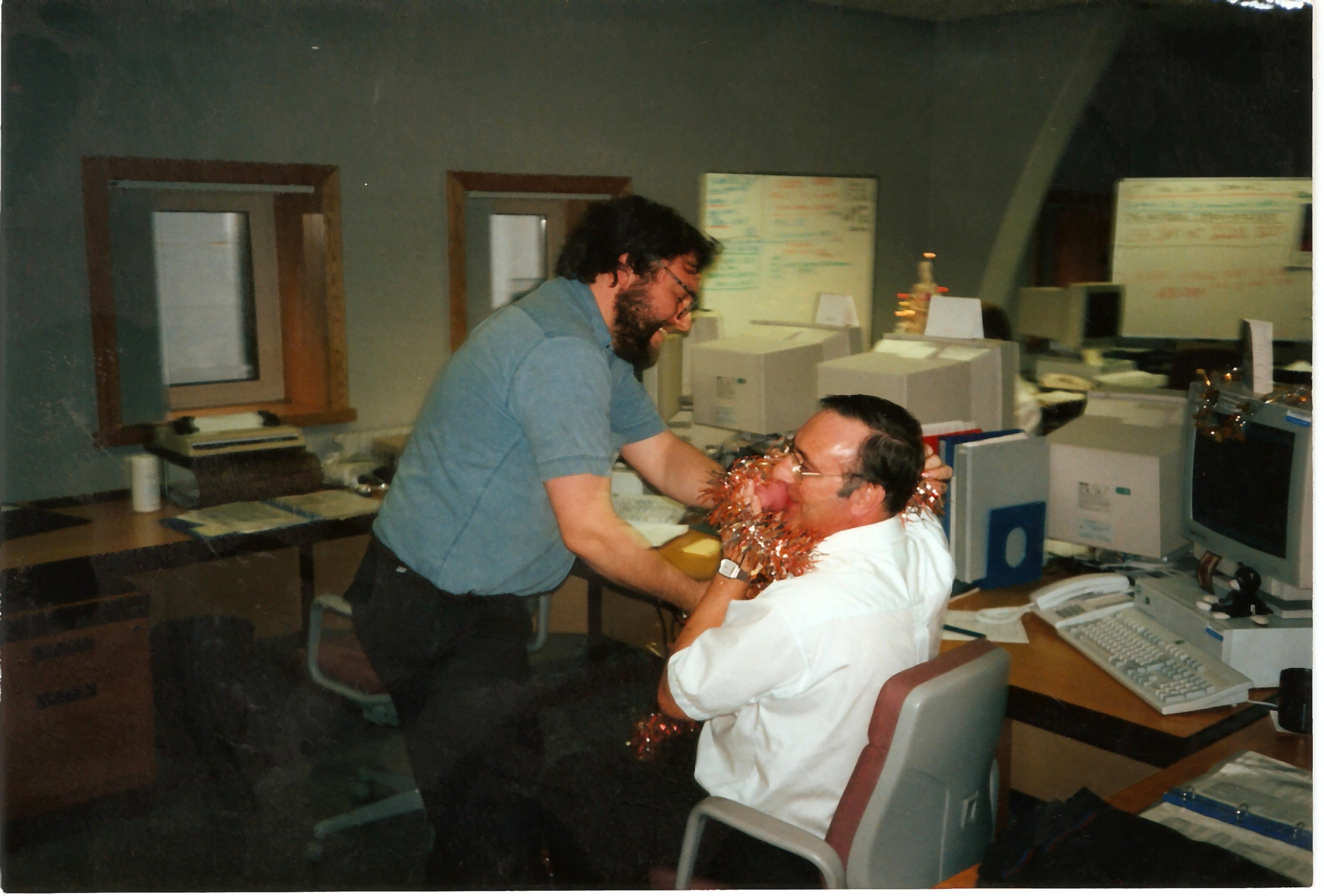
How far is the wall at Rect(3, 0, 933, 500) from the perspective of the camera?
3.07 meters

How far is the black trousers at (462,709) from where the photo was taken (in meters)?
A: 1.96

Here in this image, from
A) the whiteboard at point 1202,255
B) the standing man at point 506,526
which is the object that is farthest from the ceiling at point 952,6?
the standing man at point 506,526

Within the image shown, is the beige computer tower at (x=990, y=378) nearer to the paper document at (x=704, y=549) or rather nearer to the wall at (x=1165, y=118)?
the paper document at (x=704, y=549)

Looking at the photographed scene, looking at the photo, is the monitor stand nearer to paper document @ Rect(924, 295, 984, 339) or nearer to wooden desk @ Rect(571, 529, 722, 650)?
wooden desk @ Rect(571, 529, 722, 650)

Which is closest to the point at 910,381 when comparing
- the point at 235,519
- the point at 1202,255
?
the point at 235,519

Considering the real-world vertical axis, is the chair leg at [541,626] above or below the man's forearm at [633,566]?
below

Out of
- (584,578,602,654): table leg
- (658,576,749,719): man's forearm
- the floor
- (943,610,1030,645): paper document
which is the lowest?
the floor

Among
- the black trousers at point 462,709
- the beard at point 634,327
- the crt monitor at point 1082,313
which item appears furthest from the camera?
the crt monitor at point 1082,313

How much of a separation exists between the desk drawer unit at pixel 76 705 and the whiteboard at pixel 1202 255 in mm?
4313

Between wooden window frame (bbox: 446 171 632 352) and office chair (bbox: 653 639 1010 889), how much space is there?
2.64 metres

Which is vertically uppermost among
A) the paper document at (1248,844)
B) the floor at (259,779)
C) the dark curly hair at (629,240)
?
the dark curly hair at (629,240)

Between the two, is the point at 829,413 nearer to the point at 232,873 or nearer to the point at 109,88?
the point at 232,873

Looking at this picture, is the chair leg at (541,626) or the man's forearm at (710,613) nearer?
the man's forearm at (710,613)

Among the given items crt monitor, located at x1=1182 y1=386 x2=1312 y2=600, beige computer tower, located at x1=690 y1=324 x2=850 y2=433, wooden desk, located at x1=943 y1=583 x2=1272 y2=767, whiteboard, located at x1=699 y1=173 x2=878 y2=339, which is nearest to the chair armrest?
wooden desk, located at x1=943 y1=583 x2=1272 y2=767
